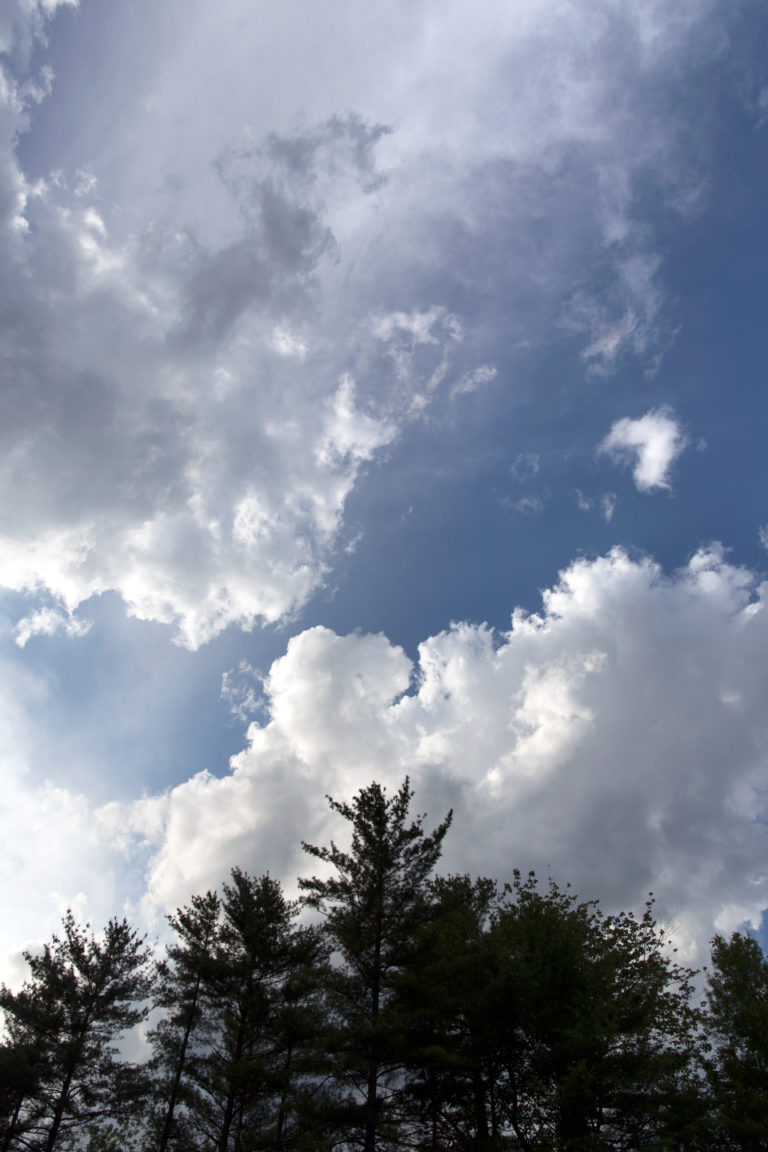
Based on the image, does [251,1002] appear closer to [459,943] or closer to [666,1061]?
[459,943]

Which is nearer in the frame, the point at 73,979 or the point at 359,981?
the point at 359,981

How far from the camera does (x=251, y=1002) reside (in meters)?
22.0

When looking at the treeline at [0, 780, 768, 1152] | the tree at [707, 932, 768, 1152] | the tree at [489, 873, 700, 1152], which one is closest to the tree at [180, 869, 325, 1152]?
the treeline at [0, 780, 768, 1152]

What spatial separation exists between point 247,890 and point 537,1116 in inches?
531

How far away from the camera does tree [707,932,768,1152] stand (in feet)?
59.5

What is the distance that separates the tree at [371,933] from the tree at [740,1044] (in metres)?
10.2

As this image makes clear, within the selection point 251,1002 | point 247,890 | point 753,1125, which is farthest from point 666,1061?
point 247,890

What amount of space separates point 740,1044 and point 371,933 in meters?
15.5

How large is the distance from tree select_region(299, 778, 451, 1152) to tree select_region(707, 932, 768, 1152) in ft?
33.5

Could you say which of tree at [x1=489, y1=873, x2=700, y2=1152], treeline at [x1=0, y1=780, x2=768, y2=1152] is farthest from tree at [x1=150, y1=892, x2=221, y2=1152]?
tree at [x1=489, y1=873, x2=700, y2=1152]

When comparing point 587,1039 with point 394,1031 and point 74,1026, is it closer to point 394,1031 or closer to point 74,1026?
point 394,1031

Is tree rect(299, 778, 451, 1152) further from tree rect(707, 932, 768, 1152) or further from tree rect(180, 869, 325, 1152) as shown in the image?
tree rect(707, 932, 768, 1152)

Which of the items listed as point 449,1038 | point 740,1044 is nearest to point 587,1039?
point 449,1038

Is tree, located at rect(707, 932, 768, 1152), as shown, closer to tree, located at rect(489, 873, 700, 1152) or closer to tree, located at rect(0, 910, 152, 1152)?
tree, located at rect(489, 873, 700, 1152)
